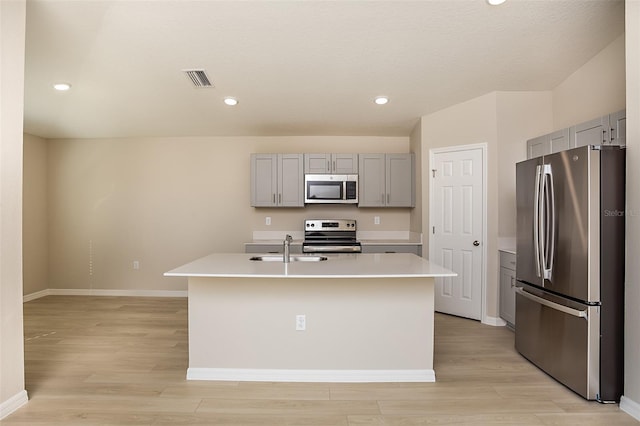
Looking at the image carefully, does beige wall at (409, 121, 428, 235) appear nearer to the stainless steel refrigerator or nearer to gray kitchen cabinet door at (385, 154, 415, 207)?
gray kitchen cabinet door at (385, 154, 415, 207)

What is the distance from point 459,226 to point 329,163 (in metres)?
1.92

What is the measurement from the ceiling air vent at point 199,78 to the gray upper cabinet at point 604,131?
3.31 m

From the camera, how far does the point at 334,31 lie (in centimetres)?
273

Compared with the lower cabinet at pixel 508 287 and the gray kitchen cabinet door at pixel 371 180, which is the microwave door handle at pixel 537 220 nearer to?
the lower cabinet at pixel 508 287

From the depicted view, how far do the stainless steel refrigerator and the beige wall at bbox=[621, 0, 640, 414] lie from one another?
2.7 inches

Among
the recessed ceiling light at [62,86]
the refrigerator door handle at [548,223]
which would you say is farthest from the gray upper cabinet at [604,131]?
the recessed ceiling light at [62,86]

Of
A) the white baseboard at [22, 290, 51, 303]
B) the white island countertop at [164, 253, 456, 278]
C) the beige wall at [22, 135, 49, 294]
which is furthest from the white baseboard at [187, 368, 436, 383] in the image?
the beige wall at [22, 135, 49, 294]

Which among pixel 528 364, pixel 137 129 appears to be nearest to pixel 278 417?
pixel 528 364

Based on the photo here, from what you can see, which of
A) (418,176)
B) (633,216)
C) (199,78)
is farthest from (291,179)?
(633,216)

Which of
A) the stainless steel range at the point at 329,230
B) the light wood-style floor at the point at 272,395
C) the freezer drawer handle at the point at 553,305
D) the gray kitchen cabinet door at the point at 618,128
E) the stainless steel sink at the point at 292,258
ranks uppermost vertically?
the gray kitchen cabinet door at the point at 618,128

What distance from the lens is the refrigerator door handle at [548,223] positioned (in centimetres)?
271

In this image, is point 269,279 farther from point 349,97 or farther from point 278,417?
point 349,97

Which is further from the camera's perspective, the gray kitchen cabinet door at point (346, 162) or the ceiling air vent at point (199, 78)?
the gray kitchen cabinet door at point (346, 162)

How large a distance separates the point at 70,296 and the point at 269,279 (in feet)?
14.5
